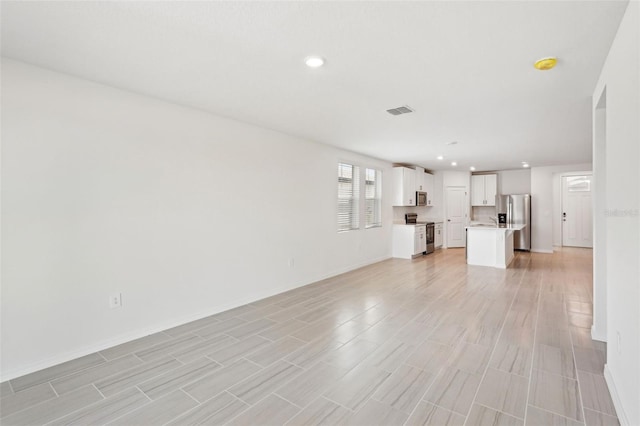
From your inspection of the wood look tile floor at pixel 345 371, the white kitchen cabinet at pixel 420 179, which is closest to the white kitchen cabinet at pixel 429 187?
the white kitchen cabinet at pixel 420 179

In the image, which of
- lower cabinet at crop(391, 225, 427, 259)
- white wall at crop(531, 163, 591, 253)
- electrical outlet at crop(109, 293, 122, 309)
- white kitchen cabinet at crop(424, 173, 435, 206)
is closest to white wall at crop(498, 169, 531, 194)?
white wall at crop(531, 163, 591, 253)

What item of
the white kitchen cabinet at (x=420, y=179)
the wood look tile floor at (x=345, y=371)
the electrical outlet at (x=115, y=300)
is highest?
the white kitchen cabinet at (x=420, y=179)

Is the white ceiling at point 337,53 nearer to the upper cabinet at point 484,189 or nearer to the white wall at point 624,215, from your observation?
the white wall at point 624,215

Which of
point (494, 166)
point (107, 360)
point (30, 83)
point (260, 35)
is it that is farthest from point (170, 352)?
point (494, 166)

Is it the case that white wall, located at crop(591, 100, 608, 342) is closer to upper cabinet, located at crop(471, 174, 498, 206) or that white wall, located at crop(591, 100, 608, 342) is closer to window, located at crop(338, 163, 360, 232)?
window, located at crop(338, 163, 360, 232)

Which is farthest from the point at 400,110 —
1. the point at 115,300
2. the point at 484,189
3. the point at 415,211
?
the point at 484,189

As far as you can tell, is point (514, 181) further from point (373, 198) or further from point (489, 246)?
point (373, 198)

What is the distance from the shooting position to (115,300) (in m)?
2.96

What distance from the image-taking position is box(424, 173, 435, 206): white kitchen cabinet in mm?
9242

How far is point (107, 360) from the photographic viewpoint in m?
2.67

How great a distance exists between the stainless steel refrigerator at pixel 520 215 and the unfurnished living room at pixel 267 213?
4898 mm

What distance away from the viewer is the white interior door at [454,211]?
9781 mm

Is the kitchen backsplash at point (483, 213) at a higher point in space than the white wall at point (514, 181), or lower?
lower

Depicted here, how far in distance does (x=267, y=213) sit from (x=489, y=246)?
5.05 m
